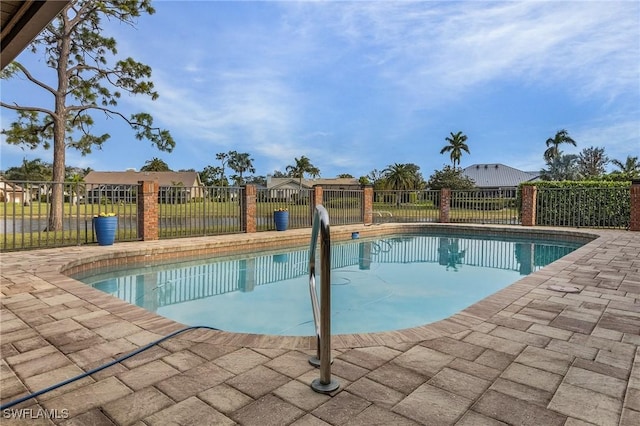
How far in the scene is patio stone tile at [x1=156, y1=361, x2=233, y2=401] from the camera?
6.25 ft

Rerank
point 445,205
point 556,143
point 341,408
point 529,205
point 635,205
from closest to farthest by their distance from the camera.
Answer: point 341,408, point 635,205, point 529,205, point 445,205, point 556,143

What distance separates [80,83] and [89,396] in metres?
14.7

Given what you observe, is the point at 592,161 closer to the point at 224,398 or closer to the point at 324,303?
the point at 324,303

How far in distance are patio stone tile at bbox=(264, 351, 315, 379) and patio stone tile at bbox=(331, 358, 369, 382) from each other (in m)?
0.15

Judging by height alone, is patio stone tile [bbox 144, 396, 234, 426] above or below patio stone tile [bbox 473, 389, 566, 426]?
below

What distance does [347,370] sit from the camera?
2.17 metres

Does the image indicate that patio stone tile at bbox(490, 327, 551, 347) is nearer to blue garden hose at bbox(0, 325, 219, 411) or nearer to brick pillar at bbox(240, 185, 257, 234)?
blue garden hose at bbox(0, 325, 219, 411)

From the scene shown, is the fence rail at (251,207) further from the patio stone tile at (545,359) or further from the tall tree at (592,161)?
the tall tree at (592,161)

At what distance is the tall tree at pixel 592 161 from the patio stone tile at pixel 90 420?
41705 mm

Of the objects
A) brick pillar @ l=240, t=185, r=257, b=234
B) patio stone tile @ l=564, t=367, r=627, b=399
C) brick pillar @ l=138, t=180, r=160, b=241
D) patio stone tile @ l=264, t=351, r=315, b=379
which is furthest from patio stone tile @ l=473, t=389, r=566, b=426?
brick pillar @ l=240, t=185, r=257, b=234

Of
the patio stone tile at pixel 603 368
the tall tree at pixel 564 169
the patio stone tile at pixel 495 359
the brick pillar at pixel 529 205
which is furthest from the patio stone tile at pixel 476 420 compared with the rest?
the tall tree at pixel 564 169

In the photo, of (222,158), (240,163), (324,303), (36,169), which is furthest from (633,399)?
(240,163)

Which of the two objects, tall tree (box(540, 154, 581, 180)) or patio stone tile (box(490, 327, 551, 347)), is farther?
tall tree (box(540, 154, 581, 180))

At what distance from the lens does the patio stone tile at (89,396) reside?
176 cm
